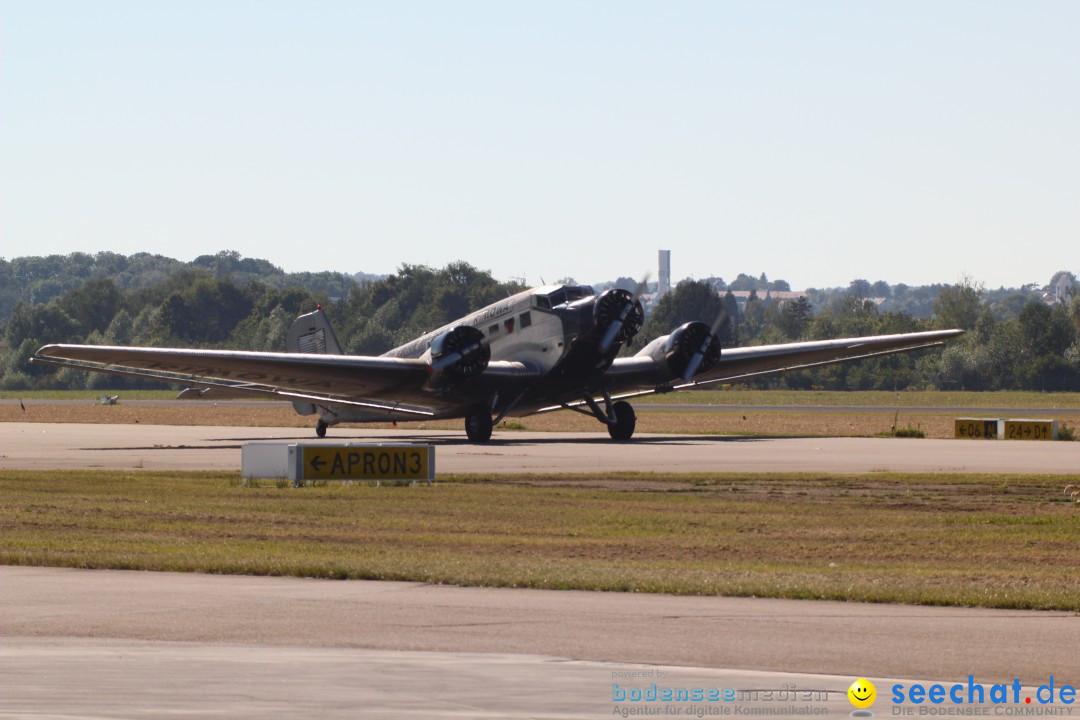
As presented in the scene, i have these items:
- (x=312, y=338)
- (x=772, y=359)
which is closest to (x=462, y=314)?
(x=312, y=338)

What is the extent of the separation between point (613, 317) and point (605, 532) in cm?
2631

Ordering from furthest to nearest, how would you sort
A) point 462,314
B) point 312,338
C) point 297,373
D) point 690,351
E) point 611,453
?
point 462,314, point 312,338, point 690,351, point 297,373, point 611,453

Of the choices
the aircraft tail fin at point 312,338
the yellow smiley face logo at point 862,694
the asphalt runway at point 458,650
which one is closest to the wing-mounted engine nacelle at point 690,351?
the aircraft tail fin at point 312,338

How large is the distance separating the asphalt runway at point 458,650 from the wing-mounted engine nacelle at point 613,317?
32020 mm

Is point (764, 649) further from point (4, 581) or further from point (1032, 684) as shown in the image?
point (4, 581)

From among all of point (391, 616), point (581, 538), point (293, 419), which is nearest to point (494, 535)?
point (581, 538)

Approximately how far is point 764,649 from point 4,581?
8391 mm

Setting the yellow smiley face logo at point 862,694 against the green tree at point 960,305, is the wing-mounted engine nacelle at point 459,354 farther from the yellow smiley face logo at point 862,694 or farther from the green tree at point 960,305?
the green tree at point 960,305

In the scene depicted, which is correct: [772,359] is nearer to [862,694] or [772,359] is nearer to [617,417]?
[617,417]

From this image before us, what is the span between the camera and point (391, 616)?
13547mm

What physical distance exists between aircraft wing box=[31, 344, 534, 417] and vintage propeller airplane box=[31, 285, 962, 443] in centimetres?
4

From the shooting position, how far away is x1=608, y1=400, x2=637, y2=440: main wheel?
1966 inches

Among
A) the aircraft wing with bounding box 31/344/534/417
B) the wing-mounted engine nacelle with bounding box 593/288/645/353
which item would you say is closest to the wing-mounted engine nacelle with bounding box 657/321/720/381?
the wing-mounted engine nacelle with bounding box 593/288/645/353

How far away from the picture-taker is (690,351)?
5025 cm
